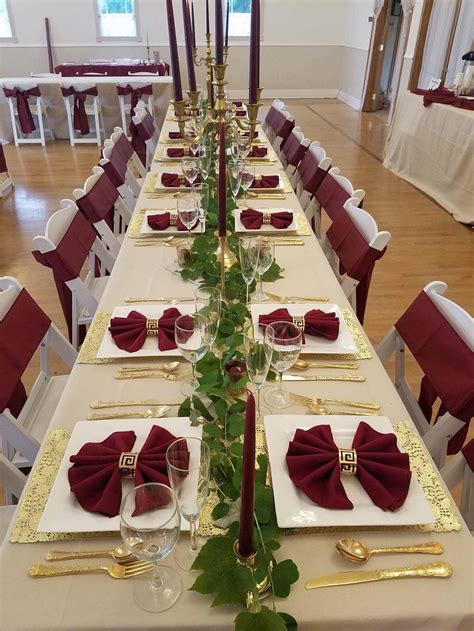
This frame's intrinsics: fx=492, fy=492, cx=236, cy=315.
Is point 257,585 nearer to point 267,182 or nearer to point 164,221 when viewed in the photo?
point 164,221

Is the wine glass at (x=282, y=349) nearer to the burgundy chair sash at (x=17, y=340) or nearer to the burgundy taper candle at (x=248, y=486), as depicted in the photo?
the burgundy taper candle at (x=248, y=486)

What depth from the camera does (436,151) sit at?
459 cm

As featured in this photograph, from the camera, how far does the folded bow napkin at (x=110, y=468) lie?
0.83 m

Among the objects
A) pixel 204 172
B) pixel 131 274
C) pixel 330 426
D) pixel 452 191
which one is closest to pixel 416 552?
pixel 330 426

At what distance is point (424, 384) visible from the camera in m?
1.48

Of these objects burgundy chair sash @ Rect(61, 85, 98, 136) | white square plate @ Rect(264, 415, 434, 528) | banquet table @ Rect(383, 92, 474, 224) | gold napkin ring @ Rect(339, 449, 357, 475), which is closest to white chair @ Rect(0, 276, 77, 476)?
white square plate @ Rect(264, 415, 434, 528)

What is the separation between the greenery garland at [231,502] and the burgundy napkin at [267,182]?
1255 millimetres

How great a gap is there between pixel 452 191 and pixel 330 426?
4.02 m

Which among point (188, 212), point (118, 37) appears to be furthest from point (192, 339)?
point (118, 37)

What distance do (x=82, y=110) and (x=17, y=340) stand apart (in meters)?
5.83

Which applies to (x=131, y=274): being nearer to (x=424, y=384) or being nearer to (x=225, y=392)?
(x=225, y=392)

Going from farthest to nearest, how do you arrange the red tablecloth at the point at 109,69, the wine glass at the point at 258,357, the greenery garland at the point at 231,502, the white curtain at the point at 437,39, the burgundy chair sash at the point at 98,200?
1. the red tablecloth at the point at 109,69
2. the white curtain at the point at 437,39
3. the burgundy chair sash at the point at 98,200
4. the wine glass at the point at 258,357
5. the greenery garland at the point at 231,502

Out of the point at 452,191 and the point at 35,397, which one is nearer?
the point at 35,397

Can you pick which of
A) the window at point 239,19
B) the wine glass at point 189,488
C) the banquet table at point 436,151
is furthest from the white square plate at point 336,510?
the window at point 239,19
